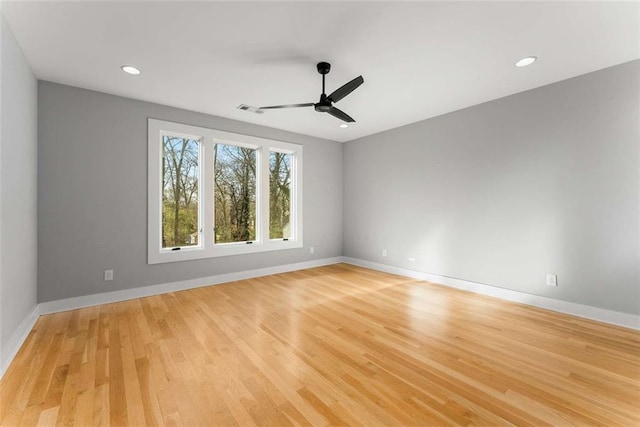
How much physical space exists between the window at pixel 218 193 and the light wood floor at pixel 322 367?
1.13 meters

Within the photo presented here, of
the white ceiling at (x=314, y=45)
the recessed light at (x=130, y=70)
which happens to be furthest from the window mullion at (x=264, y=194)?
the recessed light at (x=130, y=70)

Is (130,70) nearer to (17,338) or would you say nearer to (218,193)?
(218,193)

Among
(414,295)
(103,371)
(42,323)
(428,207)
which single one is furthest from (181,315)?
(428,207)

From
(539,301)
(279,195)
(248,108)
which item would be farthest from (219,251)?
(539,301)

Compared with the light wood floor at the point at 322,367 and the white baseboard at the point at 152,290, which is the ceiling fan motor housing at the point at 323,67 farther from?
the white baseboard at the point at 152,290

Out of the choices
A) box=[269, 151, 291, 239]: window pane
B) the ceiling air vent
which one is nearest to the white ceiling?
the ceiling air vent

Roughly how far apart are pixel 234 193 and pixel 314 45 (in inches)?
115

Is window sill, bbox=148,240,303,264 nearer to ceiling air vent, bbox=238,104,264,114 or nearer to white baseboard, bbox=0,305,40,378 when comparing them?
white baseboard, bbox=0,305,40,378

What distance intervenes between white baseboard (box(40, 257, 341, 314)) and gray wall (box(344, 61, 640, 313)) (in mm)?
2315

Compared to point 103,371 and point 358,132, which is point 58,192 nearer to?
point 103,371

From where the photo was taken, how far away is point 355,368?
80.3 inches

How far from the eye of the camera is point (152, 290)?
376 cm

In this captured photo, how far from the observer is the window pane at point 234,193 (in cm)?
451

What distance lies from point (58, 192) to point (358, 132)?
15.1 ft
